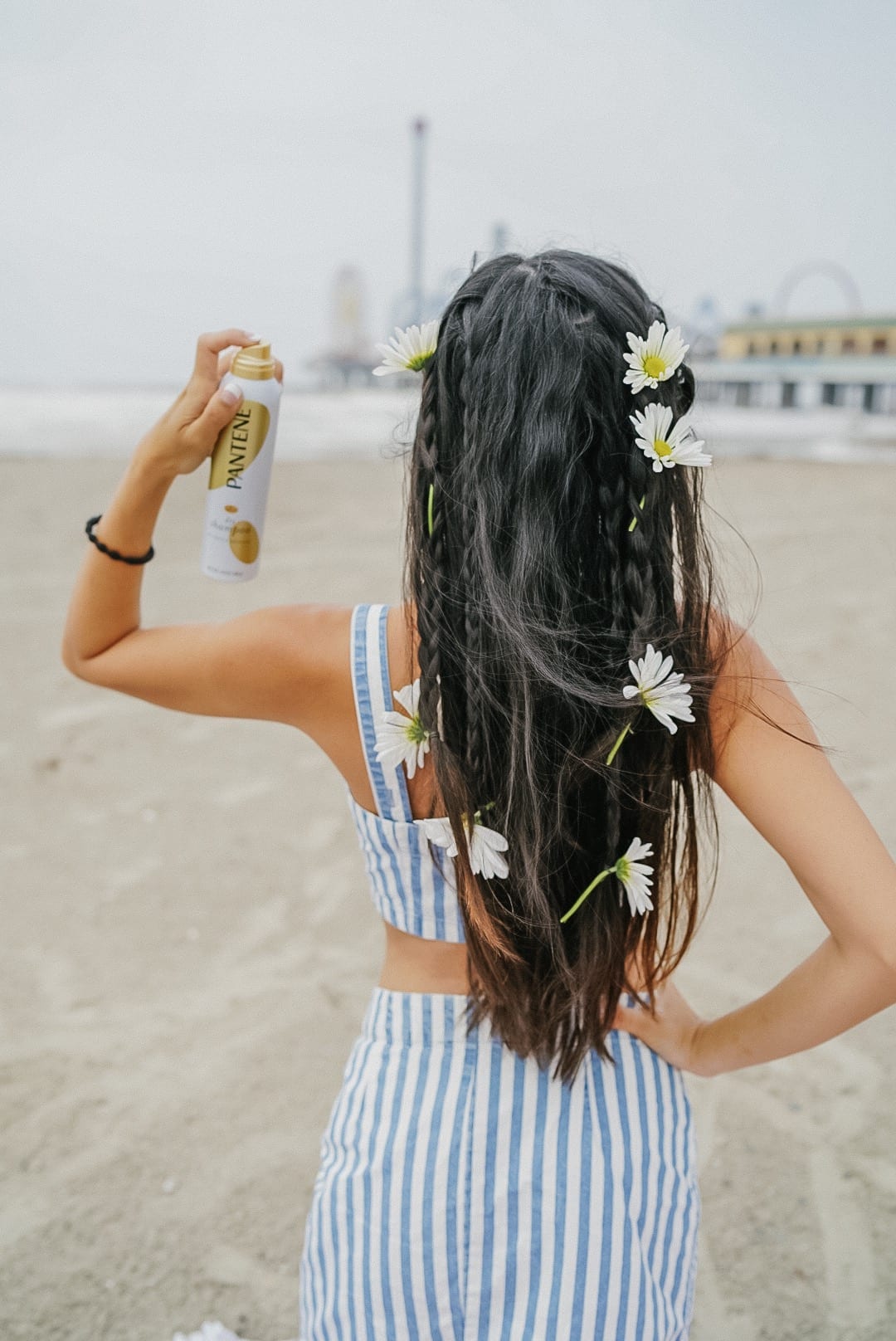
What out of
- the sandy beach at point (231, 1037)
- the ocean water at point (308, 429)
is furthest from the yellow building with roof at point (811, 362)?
the sandy beach at point (231, 1037)

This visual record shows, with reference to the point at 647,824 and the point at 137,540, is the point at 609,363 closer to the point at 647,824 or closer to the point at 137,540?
the point at 647,824

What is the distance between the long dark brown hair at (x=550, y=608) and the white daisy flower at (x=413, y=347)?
13mm

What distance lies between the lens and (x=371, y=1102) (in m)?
1.10

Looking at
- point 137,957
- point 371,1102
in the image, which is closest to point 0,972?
point 137,957

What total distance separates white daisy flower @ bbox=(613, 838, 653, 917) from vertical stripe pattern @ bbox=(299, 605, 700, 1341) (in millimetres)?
191

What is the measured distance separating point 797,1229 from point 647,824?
128 cm

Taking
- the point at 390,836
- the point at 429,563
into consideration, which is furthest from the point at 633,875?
the point at 429,563

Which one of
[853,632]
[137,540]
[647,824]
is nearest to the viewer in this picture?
[647,824]

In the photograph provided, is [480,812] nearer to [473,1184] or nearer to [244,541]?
[473,1184]

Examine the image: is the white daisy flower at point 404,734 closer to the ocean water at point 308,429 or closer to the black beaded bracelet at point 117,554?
the black beaded bracelet at point 117,554

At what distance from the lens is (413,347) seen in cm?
103

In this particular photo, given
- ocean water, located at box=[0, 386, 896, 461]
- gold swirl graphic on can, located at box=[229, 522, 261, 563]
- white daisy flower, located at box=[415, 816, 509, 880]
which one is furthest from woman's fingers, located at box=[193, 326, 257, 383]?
ocean water, located at box=[0, 386, 896, 461]

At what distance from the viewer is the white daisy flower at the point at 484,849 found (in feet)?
3.22

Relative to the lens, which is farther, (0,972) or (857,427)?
(857,427)
